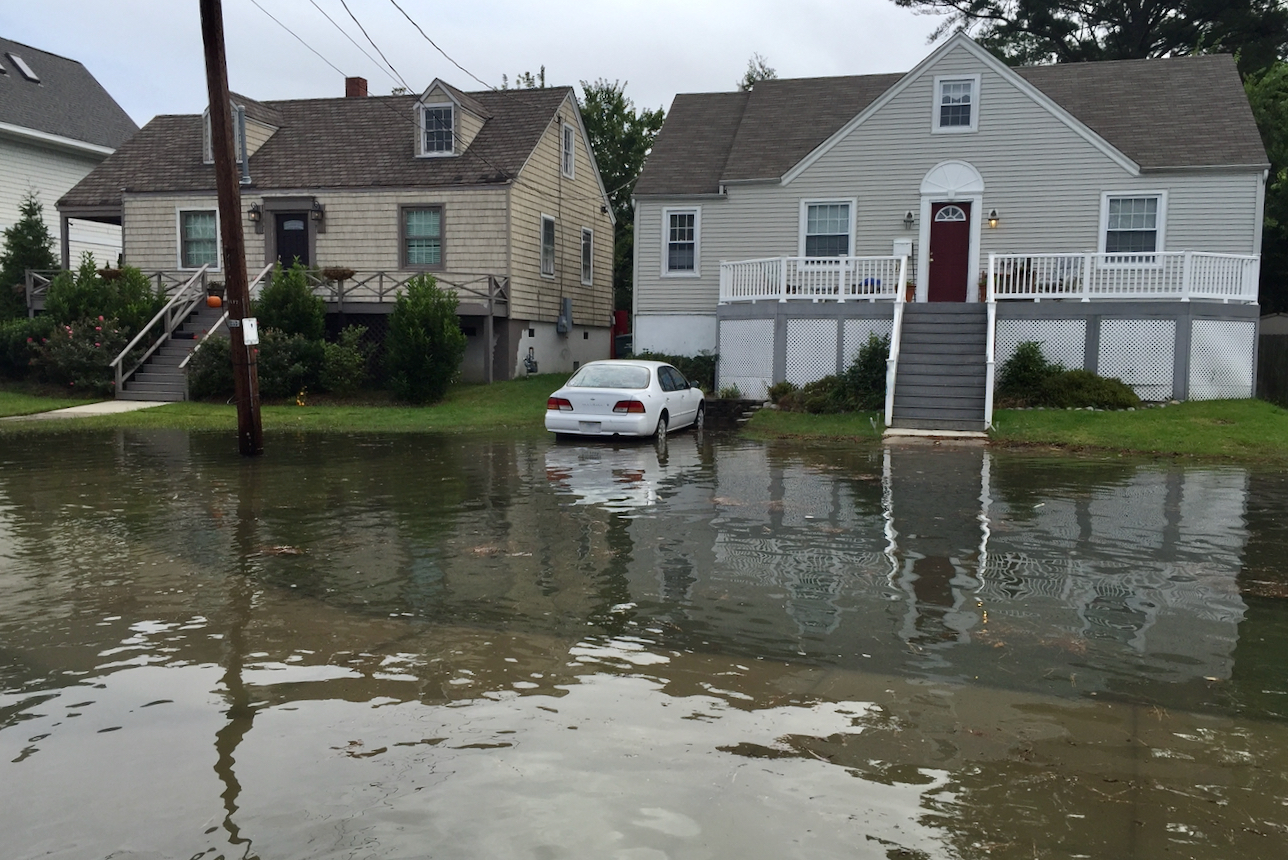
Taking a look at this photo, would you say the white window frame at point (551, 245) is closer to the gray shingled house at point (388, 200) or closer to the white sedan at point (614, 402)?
the gray shingled house at point (388, 200)

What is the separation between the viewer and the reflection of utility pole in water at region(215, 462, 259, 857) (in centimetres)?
447

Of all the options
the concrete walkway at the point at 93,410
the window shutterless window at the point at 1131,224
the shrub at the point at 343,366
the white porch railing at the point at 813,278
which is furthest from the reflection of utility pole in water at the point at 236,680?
the window shutterless window at the point at 1131,224

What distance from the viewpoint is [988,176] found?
82.0 feet

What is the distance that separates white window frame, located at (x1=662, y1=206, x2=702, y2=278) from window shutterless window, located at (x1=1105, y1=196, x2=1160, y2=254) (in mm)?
9682

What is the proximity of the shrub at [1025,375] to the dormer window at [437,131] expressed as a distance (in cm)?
1624

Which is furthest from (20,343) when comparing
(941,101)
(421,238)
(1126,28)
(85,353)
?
(1126,28)

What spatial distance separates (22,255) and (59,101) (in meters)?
7.68

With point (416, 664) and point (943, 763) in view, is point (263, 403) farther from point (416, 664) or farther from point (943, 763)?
point (943, 763)

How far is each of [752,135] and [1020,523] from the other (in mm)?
19568

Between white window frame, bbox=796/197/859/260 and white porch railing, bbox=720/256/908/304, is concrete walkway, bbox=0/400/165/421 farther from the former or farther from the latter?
white window frame, bbox=796/197/859/260

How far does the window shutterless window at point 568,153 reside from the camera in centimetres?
3267

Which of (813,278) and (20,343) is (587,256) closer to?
(813,278)

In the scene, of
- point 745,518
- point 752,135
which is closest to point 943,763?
point 745,518

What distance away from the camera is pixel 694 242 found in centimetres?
2798
